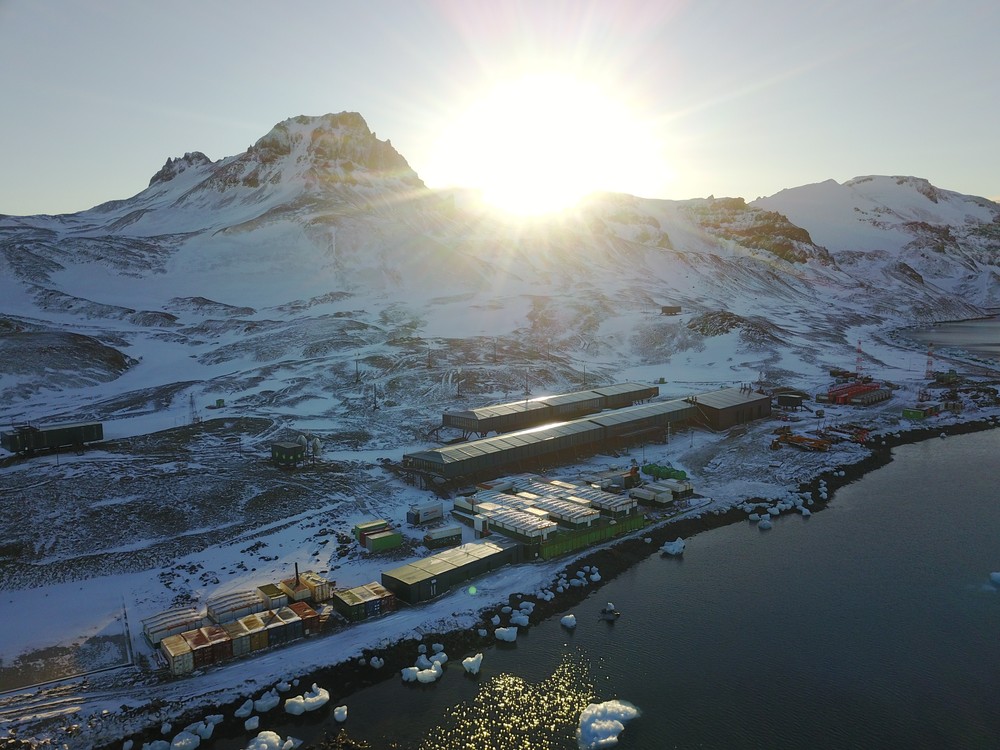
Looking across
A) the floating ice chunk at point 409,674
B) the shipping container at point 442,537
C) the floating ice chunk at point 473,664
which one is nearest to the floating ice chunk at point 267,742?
the floating ice chunk at point 409,674

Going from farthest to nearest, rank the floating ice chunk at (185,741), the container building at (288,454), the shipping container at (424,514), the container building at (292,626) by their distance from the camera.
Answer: the container building at (288,454), the shipping container at (424,514), the container building at (292,626), the floating ice chunk at (185,741)

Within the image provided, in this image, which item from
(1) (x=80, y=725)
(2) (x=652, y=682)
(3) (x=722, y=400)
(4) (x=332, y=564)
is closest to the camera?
(1) (x=80, y=725)

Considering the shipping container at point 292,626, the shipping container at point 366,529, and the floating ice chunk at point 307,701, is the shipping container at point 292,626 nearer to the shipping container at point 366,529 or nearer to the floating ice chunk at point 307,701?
the floating ice chunk at point 307,701

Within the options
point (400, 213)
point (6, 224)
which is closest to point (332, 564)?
point (400, 213)

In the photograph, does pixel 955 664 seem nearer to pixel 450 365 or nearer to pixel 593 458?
pixel 593 458

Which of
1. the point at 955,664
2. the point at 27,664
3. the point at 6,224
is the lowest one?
the point at 955,664

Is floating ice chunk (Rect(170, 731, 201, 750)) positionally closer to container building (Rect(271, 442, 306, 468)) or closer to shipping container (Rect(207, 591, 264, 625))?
shipping container (Rect(207, 591, 264, 625))
